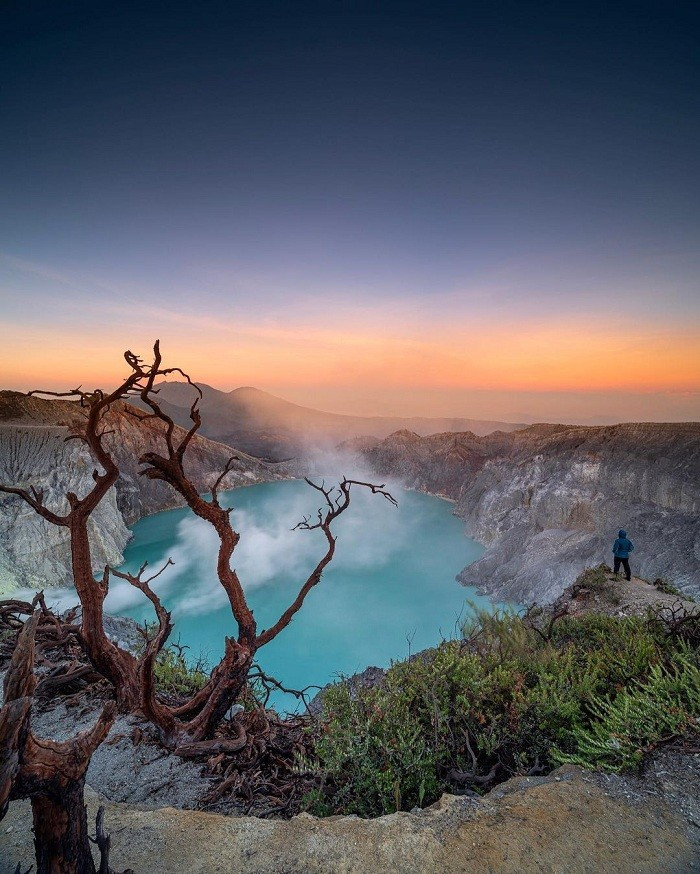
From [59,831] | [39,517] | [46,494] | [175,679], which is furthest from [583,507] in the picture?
[39,517]

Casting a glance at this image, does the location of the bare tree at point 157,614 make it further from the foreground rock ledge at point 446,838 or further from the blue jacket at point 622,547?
the blue jacket at point 622,547

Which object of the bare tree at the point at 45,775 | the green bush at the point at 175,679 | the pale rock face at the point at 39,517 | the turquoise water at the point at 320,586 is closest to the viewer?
the bare tree at the point at 45,775

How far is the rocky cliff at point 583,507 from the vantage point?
24797mm

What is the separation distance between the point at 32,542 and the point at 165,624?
28.1 m

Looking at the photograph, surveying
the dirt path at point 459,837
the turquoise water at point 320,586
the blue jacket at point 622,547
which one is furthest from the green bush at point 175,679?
the blue jacket at point 622,547

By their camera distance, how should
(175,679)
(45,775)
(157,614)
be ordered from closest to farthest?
(45,775), (157,614), (175,679)

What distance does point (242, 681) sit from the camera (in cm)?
498

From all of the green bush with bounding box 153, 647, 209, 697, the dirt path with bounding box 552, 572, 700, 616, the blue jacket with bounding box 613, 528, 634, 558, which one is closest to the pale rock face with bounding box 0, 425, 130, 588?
the green bush with bounding box 153, 647, 209, 697

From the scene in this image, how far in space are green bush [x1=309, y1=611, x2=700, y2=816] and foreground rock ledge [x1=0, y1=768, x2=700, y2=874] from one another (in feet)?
1.33

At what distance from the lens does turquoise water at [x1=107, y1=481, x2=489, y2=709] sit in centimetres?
2641

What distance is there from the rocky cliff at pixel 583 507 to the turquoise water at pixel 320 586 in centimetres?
393

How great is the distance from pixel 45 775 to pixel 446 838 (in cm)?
237

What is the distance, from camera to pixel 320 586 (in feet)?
121

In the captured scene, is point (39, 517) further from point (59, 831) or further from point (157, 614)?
point (59, 831)
